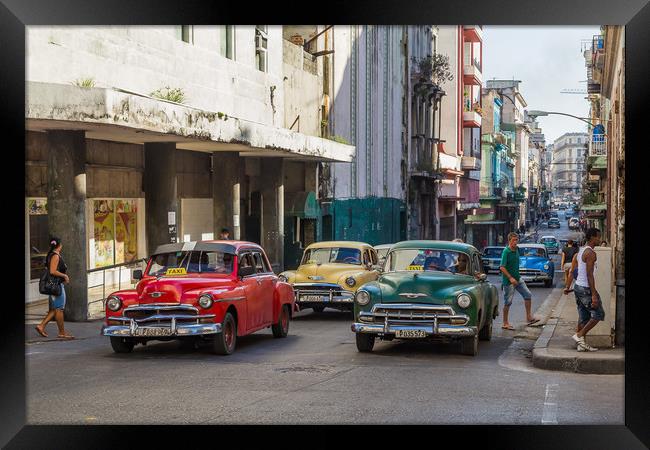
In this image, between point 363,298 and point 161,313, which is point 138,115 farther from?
point 363,298

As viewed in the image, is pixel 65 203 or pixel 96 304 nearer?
pixel 65 203

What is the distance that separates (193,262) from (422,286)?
11.3 feet

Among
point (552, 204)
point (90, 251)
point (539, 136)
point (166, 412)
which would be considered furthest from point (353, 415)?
point (552, 204)

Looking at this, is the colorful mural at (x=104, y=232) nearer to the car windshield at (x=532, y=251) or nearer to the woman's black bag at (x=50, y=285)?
the woman's black bag at (x=50, y=285)

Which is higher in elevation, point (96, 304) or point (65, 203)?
Answer: point (65, 203)

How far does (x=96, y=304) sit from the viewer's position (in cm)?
2114

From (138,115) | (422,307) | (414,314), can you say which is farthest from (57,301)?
(422,307)

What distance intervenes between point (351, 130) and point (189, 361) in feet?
101

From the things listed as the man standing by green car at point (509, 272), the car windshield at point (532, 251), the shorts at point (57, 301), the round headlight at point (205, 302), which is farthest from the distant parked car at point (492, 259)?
the round headlight at point (205, 302)

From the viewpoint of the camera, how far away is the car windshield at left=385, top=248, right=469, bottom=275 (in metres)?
16.0

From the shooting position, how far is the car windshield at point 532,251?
118 ft

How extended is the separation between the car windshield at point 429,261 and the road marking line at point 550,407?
12.5ft

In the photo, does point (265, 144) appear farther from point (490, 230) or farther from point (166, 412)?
point (490, 230)
